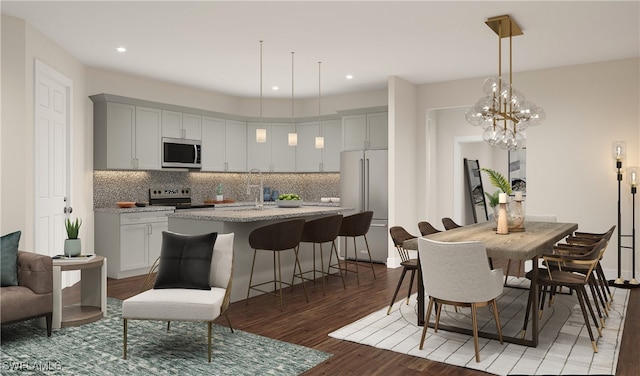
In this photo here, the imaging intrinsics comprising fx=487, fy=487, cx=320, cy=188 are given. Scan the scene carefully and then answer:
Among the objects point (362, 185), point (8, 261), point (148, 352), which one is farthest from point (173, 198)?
point (148, 352)

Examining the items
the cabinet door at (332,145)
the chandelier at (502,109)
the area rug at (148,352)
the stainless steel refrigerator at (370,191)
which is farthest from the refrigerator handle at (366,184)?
the area rug at (148,352)

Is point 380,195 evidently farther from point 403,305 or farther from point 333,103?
point 403,305

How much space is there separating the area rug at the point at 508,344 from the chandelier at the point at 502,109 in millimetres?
1616

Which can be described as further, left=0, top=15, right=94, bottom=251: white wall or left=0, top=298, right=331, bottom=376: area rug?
left=0, top=15, right=94, bottom=251: white wall

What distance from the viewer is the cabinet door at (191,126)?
7286mm

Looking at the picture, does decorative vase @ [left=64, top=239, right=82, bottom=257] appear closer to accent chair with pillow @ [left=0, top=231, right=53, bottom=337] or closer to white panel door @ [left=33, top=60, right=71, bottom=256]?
accent chair with pillow @ [left=0, top=231, right=53, bottom=337]

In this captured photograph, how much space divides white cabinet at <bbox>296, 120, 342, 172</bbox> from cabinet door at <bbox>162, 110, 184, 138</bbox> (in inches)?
85.7

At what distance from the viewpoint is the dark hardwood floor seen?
319 centimetres

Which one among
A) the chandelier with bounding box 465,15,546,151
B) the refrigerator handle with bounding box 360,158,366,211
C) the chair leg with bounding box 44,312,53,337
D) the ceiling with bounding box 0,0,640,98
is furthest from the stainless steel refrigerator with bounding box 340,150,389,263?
the chair leg with bounding box 44,312,53,337

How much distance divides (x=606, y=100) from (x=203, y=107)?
5.76 metres

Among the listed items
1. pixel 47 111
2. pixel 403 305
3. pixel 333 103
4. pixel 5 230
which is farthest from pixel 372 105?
pixel 5 230

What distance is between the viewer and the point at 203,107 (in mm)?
7891

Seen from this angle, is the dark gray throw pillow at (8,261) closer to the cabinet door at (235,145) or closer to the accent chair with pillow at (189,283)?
the accent chair with pillow at (189,283)

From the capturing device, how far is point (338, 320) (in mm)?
4277
